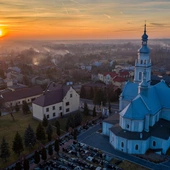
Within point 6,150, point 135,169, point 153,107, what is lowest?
point 135,169

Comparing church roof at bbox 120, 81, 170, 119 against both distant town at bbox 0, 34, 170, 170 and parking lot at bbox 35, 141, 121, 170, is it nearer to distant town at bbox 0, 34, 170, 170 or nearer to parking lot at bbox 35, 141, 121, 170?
distant town at bbox 0, 34, 170, 170

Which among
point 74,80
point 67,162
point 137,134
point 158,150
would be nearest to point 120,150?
point 137,134

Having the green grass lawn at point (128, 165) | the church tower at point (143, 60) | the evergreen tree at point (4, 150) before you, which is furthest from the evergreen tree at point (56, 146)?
the church tower at point (143, 60)

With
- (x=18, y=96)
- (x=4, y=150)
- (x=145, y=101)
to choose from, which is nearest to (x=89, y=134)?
(x=145, y=101)

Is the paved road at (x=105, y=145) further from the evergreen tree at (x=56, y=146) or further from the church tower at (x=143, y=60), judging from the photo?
the church tower at (x=143, y=60)

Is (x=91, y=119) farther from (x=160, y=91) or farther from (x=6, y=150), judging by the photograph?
(x=6, y=150)
